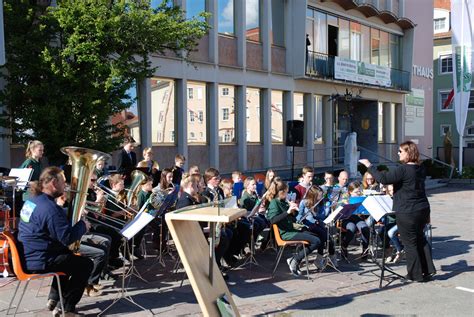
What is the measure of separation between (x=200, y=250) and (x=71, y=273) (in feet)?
4.92

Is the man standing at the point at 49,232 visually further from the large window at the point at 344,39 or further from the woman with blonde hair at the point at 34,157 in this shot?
the large window at the point at 344,39

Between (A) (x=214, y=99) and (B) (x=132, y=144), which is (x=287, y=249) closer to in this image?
(B) (x=132, y=144)

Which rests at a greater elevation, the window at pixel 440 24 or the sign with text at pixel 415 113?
the window at pixel 440 24

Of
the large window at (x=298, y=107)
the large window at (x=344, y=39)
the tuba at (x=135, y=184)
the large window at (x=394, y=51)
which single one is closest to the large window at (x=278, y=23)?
the large window at (x=298, y=107)

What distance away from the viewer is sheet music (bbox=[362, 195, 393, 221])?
7.39 meters

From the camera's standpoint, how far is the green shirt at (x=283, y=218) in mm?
7746

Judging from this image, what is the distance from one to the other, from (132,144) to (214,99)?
26.3ft

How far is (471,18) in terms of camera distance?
23172 mm

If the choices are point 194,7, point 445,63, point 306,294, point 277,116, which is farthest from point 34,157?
point 445,63

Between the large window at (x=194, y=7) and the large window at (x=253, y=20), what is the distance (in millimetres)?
2576

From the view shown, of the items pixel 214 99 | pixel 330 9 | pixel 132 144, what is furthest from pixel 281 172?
pixel 132 144

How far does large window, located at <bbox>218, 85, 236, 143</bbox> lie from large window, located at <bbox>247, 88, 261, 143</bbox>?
836mm

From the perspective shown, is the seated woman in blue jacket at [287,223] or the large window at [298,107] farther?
the large window at [298,107]

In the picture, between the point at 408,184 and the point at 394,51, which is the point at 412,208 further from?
the point at 394,51
